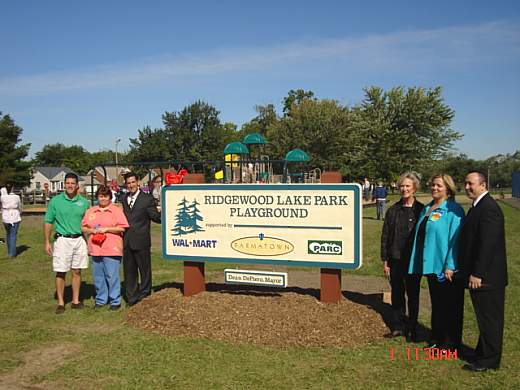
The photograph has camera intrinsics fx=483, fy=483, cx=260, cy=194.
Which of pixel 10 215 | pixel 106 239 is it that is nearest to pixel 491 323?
pixel 106 239

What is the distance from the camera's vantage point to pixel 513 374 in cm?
449

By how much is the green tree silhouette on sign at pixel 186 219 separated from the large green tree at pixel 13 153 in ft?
113

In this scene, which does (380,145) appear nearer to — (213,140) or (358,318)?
(213,140)

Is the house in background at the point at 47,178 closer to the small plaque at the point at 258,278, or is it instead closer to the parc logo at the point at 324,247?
the small plaque at the point at 258,278

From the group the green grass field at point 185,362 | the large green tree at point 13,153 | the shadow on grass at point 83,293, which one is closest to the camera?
the green grass field at point 185,362

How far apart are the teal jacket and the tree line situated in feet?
108

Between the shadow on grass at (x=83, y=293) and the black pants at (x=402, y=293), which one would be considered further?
the shadow on grass at (x=83, y=293)

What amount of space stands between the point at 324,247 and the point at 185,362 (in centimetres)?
223

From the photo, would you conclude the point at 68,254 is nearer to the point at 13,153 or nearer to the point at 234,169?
the point at 234,169

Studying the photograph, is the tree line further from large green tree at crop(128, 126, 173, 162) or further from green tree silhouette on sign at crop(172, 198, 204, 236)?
green tree silhouette on sign at crop(172, 198, 204, 236)

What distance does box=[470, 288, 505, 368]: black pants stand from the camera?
14.8 ft

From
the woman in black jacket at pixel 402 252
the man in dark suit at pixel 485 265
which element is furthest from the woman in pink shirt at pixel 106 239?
the man in dark suit at pixel 485 265
